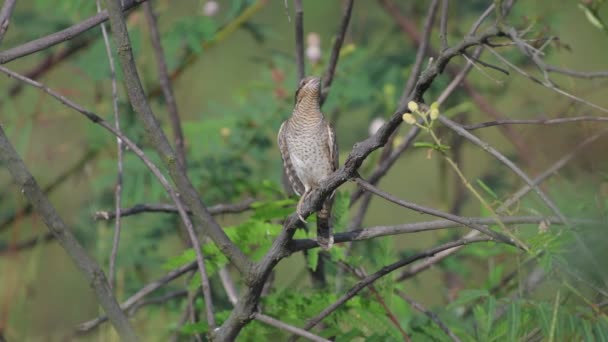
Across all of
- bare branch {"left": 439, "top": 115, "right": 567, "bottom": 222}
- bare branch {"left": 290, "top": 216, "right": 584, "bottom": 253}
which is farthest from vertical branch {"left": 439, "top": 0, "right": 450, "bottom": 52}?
bare branch {"left": 290, "top": 216, "right": 584, "bottom": 253}

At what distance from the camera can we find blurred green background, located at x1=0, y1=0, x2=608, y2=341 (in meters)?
4.97

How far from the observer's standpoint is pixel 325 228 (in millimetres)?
3410

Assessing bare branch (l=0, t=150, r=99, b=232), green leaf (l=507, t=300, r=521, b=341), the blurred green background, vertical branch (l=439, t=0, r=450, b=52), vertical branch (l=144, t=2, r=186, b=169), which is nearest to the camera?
vertical branch (l=439, t=0, r=450, b=52)

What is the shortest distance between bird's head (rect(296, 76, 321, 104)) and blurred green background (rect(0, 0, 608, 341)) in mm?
481

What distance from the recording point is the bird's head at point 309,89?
4.15 meters

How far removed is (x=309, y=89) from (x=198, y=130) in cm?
132

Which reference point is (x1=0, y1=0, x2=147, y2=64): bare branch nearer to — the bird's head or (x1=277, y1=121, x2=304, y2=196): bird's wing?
the bird's head

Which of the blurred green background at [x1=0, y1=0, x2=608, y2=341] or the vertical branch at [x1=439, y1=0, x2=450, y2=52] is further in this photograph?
the blurred green background at [x1=0, y1=0, x2=608, y2=341]

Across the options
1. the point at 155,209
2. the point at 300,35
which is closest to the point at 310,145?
the point at 300,35

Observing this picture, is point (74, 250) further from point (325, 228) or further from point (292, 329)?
point (325, 228)

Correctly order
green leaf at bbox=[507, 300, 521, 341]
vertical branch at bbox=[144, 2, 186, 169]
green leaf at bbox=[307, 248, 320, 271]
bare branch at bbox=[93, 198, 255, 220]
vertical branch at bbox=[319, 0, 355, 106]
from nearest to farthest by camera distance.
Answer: green leaf at bbox=[507, 300, 521, 341], bare branch at bbox=[93, 198, 255, 220], green leaf at bbox=[307, 248, 320, 271], vertical branch at bbox=[319, 0, 355, 106], vertical branch at bbox=[144, 2, 186, 169]

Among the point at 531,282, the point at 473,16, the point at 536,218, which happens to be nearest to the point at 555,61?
the point at 473,16

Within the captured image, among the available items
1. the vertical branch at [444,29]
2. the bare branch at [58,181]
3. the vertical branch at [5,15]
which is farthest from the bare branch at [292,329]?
the bare branch at [58,181]

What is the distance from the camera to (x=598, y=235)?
2096 millimetres
